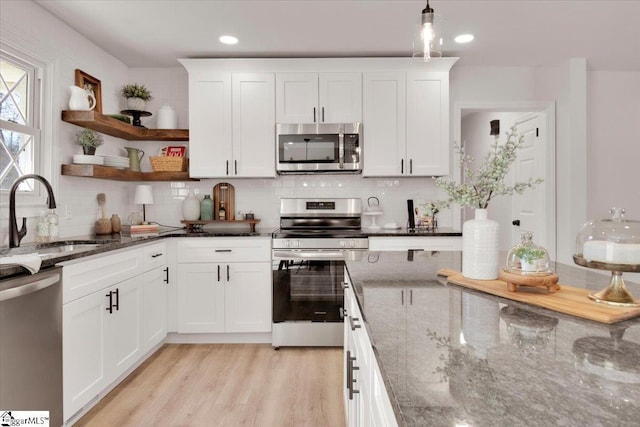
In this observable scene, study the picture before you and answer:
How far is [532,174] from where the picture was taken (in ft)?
14.1

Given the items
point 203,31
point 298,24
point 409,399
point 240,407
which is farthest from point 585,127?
point 409,399

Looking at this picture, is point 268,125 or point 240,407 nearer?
point 240,407

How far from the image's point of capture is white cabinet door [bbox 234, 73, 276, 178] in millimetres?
3574

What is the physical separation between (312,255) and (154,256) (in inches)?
48.3

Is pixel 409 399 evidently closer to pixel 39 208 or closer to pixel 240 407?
pixel 240 407

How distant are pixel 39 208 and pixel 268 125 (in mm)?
1855

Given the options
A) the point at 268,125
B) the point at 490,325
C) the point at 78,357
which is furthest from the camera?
the point at 268,125

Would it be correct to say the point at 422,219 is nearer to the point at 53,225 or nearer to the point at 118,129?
the point at 118,129

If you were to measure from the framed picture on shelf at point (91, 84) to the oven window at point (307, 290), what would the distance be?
203cm

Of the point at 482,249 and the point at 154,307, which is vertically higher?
the point at 482,249

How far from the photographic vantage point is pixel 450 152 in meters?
3.90

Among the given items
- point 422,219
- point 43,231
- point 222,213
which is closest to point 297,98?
point 222,213

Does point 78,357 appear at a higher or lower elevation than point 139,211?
lower
